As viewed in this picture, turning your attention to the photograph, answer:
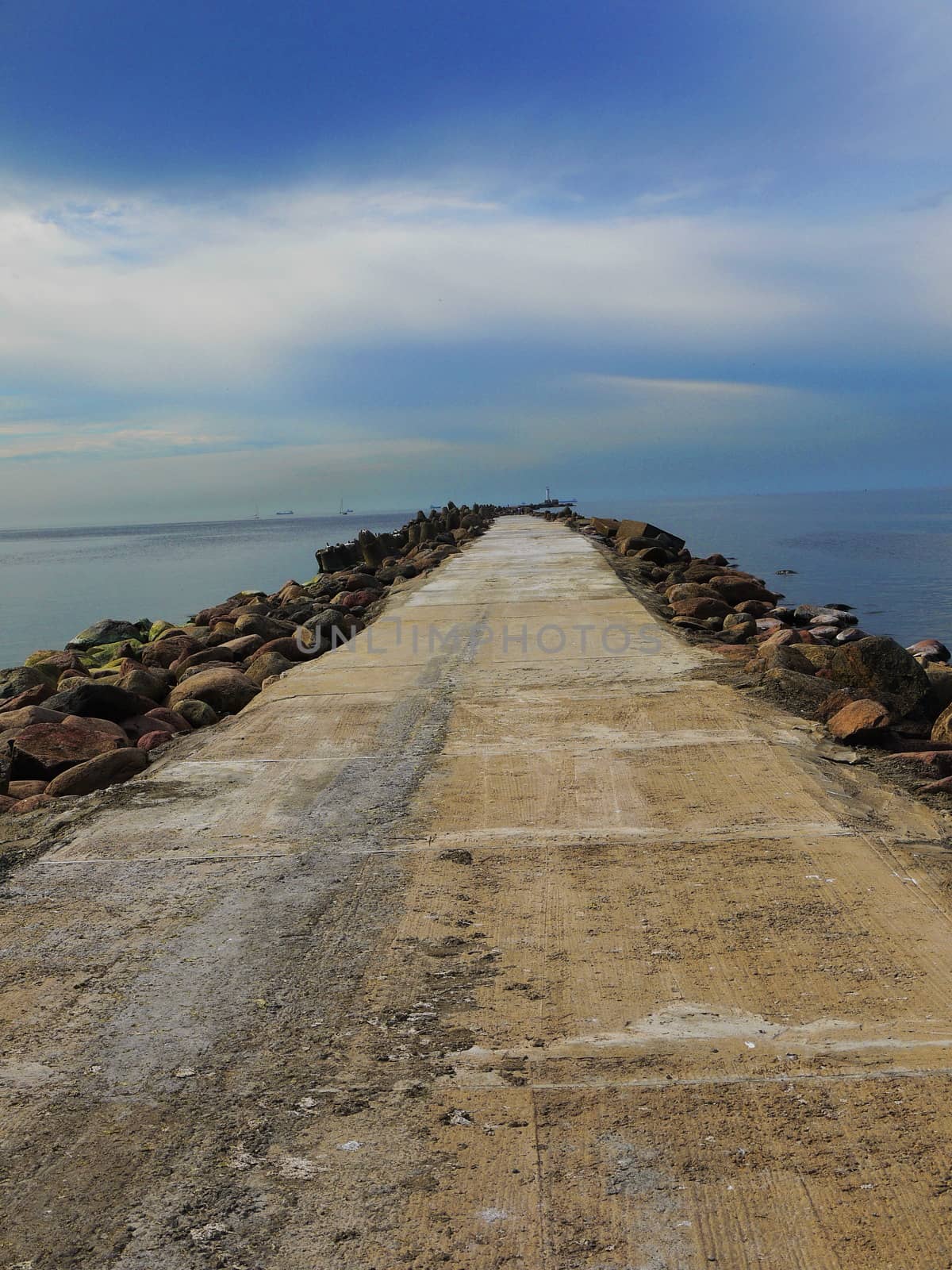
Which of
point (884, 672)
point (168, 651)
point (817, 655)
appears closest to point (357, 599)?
point (168, 651)

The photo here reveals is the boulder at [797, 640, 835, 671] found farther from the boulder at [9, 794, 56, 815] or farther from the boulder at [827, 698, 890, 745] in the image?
the boulder at [9, 794, 56, 815]

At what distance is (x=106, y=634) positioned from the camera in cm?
1783

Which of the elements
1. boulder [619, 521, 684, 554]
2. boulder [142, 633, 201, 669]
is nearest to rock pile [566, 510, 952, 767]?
boulder [142, 633, 201, 669]

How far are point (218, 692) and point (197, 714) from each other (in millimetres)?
492

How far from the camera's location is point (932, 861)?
391cm

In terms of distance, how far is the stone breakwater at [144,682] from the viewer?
19.1ft

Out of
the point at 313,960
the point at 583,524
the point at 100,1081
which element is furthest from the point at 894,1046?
the point at 583,524

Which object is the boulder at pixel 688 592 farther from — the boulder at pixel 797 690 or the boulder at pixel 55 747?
the boulder at pixel 55 747

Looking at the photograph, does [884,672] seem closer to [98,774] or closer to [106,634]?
[98,774]

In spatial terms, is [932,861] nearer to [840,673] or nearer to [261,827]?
[261,827]

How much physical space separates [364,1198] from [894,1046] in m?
1.35

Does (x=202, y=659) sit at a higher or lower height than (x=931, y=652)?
higher

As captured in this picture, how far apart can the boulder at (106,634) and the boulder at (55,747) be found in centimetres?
1139

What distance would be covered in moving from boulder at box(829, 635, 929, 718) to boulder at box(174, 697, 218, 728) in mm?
4547
